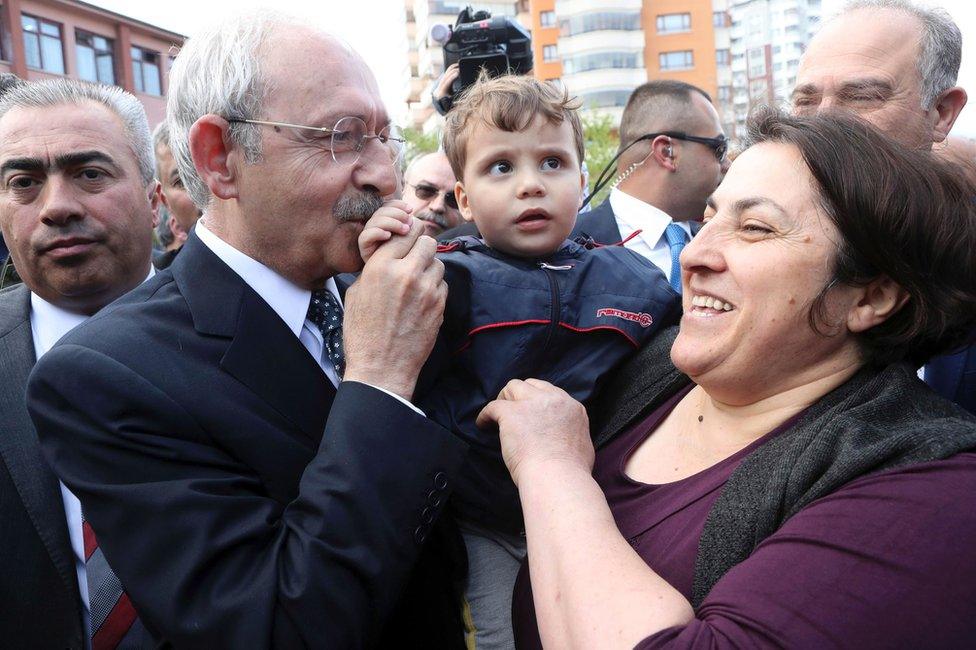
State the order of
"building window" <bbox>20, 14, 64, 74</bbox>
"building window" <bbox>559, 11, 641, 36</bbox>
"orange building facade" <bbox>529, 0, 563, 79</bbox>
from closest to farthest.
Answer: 1. "building window" <bbox>20, 14, 64, 74</bbox>
2. "building window" <bbox>559, 11, 641, 36</bbox>
3. "orange building facade" <bbox>529, 0, 563, 79</bbox>

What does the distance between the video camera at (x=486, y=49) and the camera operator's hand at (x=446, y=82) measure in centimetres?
2

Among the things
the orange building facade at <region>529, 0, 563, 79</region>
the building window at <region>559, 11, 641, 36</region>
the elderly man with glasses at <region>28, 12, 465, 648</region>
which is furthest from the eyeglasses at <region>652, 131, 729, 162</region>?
the orange building facade at <region>529, 0, 563, 79</region>

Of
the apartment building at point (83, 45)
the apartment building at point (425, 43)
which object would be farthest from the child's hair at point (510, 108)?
the apartment building at point (425, 43)

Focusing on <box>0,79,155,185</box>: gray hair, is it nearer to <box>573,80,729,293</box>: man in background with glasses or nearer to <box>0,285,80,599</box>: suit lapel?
<box>0,285,80,599</box>: suit lapel

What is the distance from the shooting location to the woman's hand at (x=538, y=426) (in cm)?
208

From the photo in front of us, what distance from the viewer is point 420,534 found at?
1989mm

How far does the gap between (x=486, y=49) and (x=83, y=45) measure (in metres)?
32.0

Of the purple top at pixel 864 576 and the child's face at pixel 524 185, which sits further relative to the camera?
the child's face at pixel 524 185

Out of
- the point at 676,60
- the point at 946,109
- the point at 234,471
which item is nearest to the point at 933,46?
the point at 946,109

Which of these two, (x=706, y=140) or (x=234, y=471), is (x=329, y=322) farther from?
(x=706, y=140)

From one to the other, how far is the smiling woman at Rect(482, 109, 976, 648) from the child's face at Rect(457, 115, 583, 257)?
25.6 inches

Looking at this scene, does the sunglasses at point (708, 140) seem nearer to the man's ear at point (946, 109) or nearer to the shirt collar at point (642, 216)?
the shirt collar at point (642, 216)

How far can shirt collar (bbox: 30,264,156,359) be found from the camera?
126 inches

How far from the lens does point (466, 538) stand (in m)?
2.50
